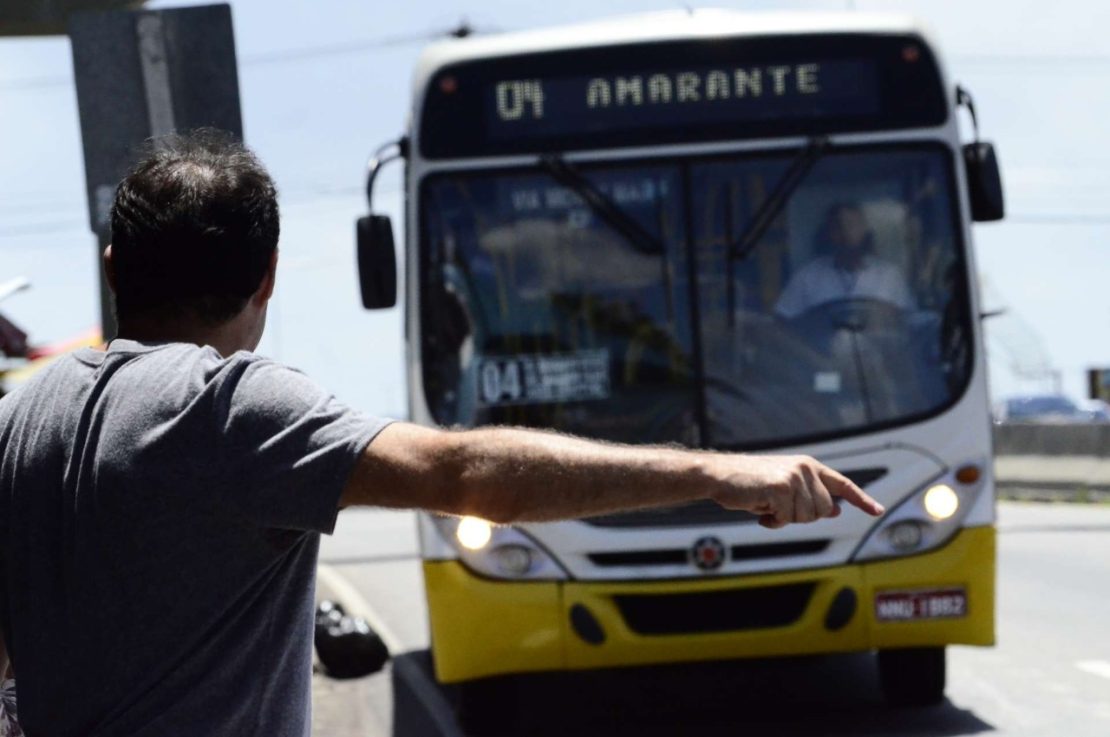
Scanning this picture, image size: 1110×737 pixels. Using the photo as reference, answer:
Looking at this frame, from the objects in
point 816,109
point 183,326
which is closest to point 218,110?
point 816,109

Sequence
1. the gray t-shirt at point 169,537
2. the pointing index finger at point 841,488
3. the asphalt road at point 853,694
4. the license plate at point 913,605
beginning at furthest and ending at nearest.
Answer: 1. the asphalt road at point 853,694
2. the license plate at point 913,605
3. the pointing index finger at point 841,488
4. the gray t-shirt at point 169,537

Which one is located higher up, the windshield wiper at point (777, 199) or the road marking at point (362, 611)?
the windshield wiper at point (777, 199)

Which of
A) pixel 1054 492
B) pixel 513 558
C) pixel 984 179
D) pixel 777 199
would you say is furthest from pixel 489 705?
pixel 1054 492

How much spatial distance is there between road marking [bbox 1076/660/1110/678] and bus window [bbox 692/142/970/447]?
2248 mm

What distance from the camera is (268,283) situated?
263 cm

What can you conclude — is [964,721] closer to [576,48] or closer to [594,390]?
[594,390]

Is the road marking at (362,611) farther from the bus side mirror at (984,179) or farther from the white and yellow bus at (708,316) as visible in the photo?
the bus side mirror at (984,179)

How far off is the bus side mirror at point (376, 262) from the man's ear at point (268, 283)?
599 centimetres

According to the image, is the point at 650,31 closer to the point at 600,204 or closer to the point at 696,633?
the point at 600,204

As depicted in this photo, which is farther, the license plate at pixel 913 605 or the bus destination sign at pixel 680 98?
the bus destination sign at pixel 680 98

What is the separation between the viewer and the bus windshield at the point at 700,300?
27.6ft

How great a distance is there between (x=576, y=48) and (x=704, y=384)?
1625 mm

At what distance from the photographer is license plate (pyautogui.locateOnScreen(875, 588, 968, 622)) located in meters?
8.12

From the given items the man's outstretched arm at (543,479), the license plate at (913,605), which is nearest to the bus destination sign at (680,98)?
the license plate at (913,605)
